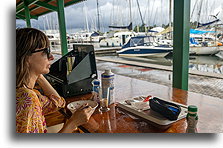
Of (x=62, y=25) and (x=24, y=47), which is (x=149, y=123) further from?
(x=62, y=25)

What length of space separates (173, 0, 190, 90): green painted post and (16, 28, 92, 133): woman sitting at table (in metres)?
0.94

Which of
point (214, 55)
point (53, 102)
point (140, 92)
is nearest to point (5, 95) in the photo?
point (53, 102)

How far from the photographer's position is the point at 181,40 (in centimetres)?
144

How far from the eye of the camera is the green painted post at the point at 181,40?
140cm

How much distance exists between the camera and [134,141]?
0.73m

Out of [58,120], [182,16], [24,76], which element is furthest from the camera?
[182,16]

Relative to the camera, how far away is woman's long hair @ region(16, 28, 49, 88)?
2.72 feet

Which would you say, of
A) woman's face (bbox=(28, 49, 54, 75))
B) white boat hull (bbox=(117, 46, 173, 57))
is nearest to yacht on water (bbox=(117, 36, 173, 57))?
white boat hull (bbox=(117, 46, 173, 57))

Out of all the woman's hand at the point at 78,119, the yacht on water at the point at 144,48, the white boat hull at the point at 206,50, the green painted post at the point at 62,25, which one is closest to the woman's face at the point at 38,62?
the woman's hand at the point at 78,119

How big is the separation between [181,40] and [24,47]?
1133mm

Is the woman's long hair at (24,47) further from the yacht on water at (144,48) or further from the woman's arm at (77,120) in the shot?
the yacht on water at (144,48)

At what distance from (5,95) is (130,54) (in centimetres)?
975

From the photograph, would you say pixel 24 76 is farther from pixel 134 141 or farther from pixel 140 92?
pixel 140 92

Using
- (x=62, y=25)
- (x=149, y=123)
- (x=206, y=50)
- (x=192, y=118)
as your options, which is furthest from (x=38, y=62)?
(x=206, y=50)
